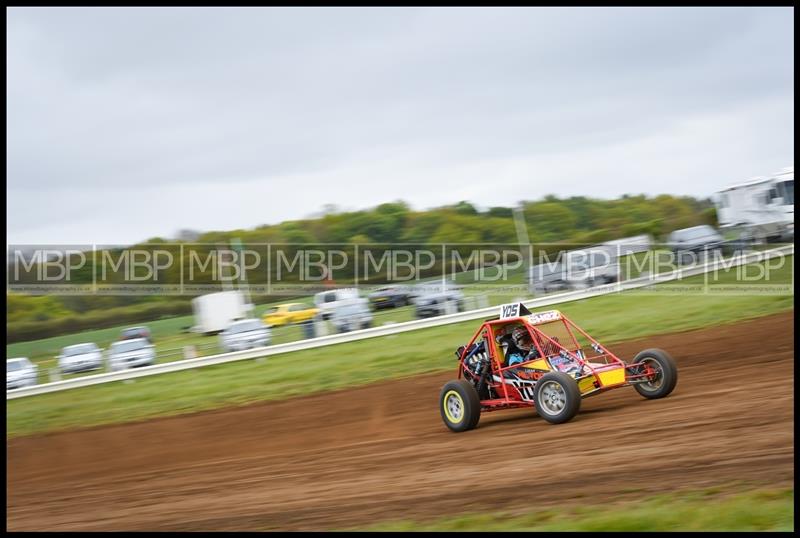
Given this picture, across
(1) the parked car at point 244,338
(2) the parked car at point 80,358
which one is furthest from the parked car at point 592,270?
(2) the parked car at point 80,358

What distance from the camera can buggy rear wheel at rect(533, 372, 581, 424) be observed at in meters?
8.99

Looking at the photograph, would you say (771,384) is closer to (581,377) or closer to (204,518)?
(581,377)

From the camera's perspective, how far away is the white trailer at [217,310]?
23.7 m

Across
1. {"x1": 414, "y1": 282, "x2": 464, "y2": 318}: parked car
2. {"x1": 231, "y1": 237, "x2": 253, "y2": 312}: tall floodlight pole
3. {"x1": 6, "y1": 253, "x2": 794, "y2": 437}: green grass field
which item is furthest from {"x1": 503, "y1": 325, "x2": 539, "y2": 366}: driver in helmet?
{"x1": 231, "y1": 237, "x2": 253, "y2": 312}: tall floodlight pole

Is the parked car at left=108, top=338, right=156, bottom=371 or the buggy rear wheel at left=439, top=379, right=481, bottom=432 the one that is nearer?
the buggy rear wheel at left=439, top=379, right=481, bottom=432

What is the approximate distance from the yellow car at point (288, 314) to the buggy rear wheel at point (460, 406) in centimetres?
1155

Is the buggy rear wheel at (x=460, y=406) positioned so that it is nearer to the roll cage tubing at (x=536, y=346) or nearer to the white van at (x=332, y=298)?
the roll cage tubing at (x=536, y=346)

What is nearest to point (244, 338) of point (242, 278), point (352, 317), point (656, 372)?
point (352, 317)

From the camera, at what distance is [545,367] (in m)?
9.71

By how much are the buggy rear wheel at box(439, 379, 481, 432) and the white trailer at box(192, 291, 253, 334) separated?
1410cm

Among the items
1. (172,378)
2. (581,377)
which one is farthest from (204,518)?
(172,378)

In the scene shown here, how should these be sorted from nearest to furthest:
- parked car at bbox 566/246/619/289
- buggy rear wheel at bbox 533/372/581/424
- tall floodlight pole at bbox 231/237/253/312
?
Answer: buggy rear wheel at bbox 533/372/581/424, parked car at bbox 566/246/619/289, tall floodlight pole at bbox 231/237/253/312

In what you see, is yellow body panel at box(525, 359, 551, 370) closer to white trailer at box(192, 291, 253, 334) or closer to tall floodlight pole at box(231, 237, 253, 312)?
white trailer at box(192, 291, 253, 334)

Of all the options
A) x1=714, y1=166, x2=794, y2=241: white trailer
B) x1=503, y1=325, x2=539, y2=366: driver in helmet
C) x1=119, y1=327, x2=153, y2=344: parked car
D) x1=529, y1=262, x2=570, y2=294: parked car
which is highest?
x1=714, y1=166, x2=794, y2=241: white trailer
